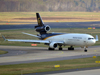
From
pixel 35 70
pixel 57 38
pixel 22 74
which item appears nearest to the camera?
pixel 22 74

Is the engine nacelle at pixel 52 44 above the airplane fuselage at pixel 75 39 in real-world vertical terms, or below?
below

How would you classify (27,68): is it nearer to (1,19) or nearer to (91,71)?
(91,71)

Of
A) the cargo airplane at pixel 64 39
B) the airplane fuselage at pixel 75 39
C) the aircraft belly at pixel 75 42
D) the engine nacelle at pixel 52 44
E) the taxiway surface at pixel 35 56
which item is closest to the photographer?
the taxiway surface at pixel 35 56

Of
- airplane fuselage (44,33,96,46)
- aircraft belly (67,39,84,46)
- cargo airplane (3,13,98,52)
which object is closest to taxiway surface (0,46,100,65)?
airplane fuselage (44,33,96,46)

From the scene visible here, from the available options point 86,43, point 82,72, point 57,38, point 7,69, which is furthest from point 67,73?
point 57,38

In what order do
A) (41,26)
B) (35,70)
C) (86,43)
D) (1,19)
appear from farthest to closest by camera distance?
(1,19)
(41,26)
(86,43)
(35,70)

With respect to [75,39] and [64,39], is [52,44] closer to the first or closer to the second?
[64,39]

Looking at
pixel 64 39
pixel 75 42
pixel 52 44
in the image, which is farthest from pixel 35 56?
pixel 64 39

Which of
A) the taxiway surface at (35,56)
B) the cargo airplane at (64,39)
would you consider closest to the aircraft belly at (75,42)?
the cargo airplane at (64,39)

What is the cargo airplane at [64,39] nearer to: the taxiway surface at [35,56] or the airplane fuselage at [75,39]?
the airplane fuselage at [75,39]

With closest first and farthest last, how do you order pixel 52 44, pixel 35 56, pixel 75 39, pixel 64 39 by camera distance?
pixel 35 56
pixel 75 39
pixel 52 44
pixel 64 39

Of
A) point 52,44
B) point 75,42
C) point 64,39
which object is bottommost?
point 52,44

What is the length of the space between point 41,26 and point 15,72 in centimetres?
3980

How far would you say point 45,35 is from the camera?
7012cm
